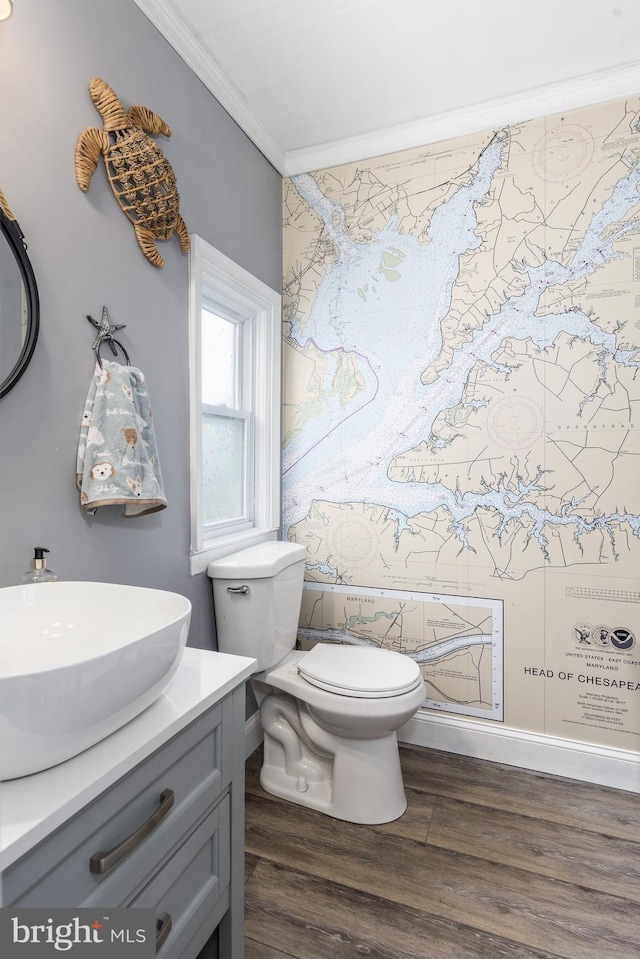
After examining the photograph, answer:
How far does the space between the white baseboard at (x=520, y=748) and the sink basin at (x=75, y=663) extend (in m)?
1.29

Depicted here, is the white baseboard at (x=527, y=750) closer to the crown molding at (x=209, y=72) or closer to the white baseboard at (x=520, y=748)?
the white baseboard at (x=520, y=748)

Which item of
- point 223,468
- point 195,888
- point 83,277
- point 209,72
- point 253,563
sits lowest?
point 195,888

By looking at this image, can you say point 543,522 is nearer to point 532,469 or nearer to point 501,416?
point 532,469

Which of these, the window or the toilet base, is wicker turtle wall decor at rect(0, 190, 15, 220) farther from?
the toilet base

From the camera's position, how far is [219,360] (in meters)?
2.18

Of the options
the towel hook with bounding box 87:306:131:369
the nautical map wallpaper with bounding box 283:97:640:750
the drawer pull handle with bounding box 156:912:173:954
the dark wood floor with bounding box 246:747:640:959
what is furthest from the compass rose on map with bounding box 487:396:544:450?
the drawer pull handle with bounding box 156:912:173:954

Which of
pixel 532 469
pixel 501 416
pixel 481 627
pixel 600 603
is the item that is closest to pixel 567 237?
pixel 501 416

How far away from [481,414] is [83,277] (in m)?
1.50

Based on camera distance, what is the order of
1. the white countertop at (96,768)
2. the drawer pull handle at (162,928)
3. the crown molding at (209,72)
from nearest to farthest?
the white countertop at (96,768) < the drawer pull handle at (162,928) < the crown molding at (209,72)

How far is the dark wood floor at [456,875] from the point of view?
1.32 m

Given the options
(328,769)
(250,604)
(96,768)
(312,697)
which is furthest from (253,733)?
(96,768)

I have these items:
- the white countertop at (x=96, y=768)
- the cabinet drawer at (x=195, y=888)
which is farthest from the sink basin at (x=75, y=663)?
the cabinet drawer at (x=195, y=888)

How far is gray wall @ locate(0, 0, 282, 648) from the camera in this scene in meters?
1.17

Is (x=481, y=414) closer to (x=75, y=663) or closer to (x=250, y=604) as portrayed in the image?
(x=250, y=604)
